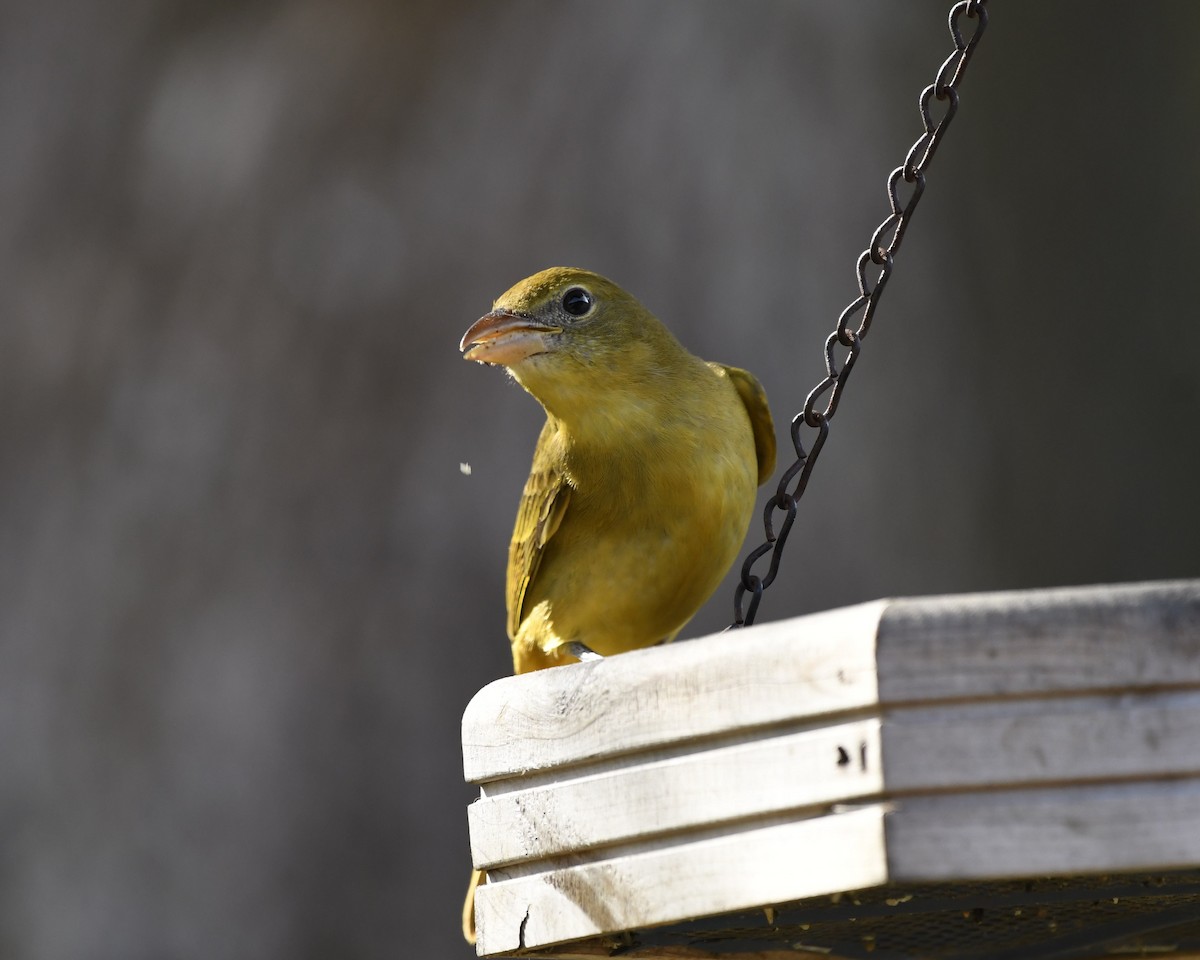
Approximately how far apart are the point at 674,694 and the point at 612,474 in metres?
1.02

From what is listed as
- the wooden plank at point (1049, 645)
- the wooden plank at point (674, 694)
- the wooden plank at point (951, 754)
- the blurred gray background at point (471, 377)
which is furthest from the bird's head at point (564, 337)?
the blurred gray background at point (471, 377)

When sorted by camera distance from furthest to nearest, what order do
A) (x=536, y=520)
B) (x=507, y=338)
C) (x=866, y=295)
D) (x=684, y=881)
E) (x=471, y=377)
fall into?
(x=471, y=377) → (x=536, y=520) → (x=507, y=338) → (x=866, y=295) → (x=684, y=881)

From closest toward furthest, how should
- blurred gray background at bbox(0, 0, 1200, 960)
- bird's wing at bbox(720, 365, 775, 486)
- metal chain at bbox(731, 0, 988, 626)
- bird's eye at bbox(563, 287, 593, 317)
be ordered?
metal chain at bbox(731, 0, 988, 626)
bird's eye at bbox(563, 287, 593, 317)
bird's wing at bbox(720, 365, 775, 486)
blurred gray background at bbox(0, 0, 1200, 960)

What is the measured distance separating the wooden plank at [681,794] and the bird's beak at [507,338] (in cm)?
86

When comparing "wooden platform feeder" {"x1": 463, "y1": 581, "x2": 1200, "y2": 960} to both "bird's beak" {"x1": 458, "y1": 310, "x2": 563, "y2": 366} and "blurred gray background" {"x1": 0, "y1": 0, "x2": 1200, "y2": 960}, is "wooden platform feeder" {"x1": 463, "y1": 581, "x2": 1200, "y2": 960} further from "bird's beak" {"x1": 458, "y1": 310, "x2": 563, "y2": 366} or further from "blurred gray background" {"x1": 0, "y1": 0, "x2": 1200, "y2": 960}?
"blurred gray background" {"x1": 0, "y1": 0, "x2": 1200, "y2": 960}

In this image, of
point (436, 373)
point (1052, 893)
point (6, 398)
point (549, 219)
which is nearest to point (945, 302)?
point (549, 219)

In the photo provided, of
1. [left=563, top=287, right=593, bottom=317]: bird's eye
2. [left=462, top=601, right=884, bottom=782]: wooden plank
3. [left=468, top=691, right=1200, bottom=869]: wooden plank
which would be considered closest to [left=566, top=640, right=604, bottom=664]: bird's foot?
[left=563, top=287, right=593, bottom=317]: bird's eye

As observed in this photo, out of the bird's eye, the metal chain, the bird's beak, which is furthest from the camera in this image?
the bird's eye

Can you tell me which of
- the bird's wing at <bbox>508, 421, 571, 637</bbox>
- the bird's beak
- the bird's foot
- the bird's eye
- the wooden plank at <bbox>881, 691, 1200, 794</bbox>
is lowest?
the wooden plank at <bbox>881, 691, 1200, 794</bbox>

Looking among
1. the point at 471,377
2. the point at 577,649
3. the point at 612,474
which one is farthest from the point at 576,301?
the point at 471,377

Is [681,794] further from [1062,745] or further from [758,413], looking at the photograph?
[758,413]

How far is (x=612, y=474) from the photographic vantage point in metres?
2.39

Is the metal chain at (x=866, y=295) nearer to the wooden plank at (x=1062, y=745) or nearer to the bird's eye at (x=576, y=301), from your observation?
the bird's eye at (x=576, y=301)

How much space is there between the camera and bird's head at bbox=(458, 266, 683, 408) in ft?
7.74
